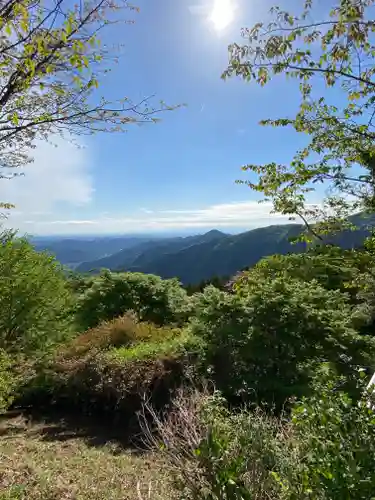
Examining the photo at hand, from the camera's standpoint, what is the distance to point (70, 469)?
5.05m

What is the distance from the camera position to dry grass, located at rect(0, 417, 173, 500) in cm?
416

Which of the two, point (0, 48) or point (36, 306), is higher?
point (0, 48)

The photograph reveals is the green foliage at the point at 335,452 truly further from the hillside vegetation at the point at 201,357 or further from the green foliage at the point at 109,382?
the green foliage at the point at 109,382

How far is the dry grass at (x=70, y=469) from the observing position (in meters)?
4.16

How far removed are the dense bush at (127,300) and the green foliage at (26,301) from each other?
80 cm

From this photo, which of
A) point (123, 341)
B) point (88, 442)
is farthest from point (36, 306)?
point (88, 442)

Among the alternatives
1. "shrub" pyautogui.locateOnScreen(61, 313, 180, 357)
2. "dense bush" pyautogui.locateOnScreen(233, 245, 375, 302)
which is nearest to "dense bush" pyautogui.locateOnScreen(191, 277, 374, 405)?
"shrub" pyautogui.locateOnScreen(61, 313, 180, 357)

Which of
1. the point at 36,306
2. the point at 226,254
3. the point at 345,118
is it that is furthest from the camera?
the point at 226,254

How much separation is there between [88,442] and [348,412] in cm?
560

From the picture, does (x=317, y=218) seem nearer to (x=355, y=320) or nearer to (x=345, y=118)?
(x=355, y=320)

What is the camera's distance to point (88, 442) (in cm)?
627

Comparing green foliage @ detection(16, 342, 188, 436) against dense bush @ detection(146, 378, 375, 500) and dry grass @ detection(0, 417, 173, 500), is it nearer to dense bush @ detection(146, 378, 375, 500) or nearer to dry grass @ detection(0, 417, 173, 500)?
dry grass @ detection(0, 417, 173, 500)

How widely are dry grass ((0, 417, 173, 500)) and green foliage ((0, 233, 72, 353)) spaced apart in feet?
9.98

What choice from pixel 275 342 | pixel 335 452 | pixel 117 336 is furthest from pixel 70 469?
pixel 335 452
